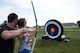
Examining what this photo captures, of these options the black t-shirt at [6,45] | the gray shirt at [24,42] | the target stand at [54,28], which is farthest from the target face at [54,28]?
the black t-shirt at [6,45]

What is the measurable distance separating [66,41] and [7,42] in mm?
9036

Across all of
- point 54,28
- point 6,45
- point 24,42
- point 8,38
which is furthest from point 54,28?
point 8,38

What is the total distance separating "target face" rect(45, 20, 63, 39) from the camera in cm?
1149

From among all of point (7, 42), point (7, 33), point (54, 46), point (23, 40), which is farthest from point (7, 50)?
point (54, 46)

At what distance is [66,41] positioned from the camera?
1277 cm

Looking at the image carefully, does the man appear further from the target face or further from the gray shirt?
the target face

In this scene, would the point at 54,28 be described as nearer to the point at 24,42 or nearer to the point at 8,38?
the point at 24,42

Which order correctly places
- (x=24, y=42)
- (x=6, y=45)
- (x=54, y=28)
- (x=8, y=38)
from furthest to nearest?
1. (x=54, y=28)
2. (x=24, y=42)
3. (x=6, y=45)
4. (x=8, y=38)

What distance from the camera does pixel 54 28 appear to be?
39.7 ft

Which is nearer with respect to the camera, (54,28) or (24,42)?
(24,42)

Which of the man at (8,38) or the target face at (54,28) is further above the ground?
the man at (8,38)

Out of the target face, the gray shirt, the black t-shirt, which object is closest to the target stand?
the target face

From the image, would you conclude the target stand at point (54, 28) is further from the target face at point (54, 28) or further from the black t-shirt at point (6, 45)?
the black t-shirt at point (6, 45)

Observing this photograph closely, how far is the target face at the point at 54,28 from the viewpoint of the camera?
11.5 metres
